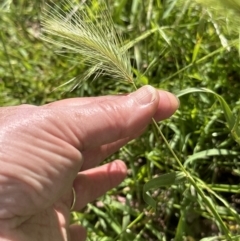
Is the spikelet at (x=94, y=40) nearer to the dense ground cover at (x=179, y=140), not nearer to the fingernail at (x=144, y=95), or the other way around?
the fingernail at (x=144, y=95)

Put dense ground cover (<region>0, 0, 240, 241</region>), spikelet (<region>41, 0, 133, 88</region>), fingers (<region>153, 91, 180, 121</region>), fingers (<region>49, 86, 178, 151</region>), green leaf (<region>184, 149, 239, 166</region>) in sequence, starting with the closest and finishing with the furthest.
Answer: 1. spikelet (<region>41, 0, 133, 88</region>)
2. fingers (<region>49, 86, 178, 151</region>)
3. fingers (<region>153, 91, 180, 121</region>)
4. green leaf (<region>184, 149, 239, 166</region>)
5. dense ground cover (<region>0, 0, 240, 241</region>)

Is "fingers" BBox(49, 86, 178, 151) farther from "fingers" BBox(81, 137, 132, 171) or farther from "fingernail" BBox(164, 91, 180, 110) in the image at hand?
"fingers" BBox(81, 137, 132, 171)

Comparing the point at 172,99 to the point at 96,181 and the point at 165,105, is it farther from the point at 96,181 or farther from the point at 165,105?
the point at 96,181

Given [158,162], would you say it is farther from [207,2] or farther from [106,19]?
[207,2]

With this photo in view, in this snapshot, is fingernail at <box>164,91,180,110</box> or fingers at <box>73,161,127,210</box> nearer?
fingernail at <box>164,91,180,110</box>

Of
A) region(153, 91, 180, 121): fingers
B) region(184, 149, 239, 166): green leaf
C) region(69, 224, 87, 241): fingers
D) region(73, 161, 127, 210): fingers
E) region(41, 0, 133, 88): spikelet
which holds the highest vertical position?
region(41, 0, 133, 88): spikelet

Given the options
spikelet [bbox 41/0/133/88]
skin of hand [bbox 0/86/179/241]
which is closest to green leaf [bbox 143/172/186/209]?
skin of hand [bbox 0/86/179/241]

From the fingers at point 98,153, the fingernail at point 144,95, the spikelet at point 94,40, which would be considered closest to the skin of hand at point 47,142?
the fingernail at point 144,95

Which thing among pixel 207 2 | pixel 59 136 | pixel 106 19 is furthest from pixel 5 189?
pixel 207 2

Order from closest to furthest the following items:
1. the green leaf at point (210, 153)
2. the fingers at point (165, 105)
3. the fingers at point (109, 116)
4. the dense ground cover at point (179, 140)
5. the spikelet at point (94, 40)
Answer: the spikelet at point (94, 40)
the fingers at point (109, 116)
the fingers at point (165, 105)
the green leaf at point (210, 153)
the dense ground cover at point (179, 140)
